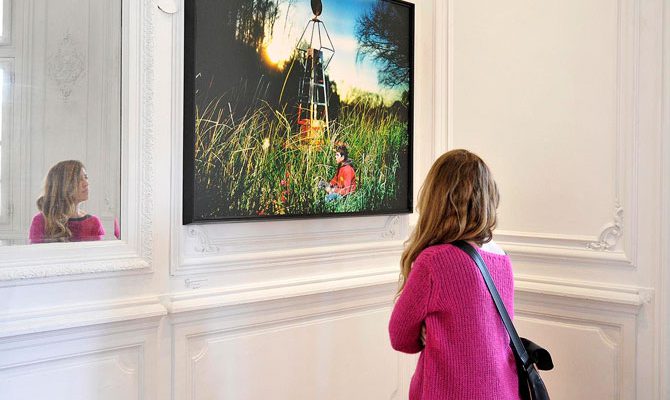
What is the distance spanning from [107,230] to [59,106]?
0.56 meters

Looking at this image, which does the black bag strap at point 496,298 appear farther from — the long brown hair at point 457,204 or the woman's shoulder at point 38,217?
the woman's shoulder at point 38,217

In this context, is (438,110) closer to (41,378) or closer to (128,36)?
(128,36)

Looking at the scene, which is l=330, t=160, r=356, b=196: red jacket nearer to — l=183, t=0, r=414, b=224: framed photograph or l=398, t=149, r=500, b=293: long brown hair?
l=183, t=0, r=414, b=224: framed photograph

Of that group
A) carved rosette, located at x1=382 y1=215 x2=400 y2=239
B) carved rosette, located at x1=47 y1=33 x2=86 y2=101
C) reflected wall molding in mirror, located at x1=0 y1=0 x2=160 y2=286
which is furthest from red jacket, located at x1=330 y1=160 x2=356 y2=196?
carved rosette, located at x1=47 y1=33 x2=86 y2=101

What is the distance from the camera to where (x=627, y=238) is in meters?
3.49

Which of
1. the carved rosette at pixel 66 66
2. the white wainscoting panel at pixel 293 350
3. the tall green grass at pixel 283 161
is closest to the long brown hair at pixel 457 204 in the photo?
the tall green grass at pixel 283 161

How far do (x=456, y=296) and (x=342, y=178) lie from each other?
1.48 metres

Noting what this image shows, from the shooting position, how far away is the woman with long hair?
243 cm

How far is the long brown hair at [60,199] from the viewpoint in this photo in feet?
8.85

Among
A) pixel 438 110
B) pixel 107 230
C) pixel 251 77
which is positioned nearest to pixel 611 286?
pixel 438 110

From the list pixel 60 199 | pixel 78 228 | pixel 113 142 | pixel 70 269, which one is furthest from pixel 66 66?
pixel 70 269

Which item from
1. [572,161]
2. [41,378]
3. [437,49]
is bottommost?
[41,378]

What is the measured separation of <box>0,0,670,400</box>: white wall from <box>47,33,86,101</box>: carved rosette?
231 millimetres

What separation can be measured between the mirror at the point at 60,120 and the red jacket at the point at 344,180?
126 cm
